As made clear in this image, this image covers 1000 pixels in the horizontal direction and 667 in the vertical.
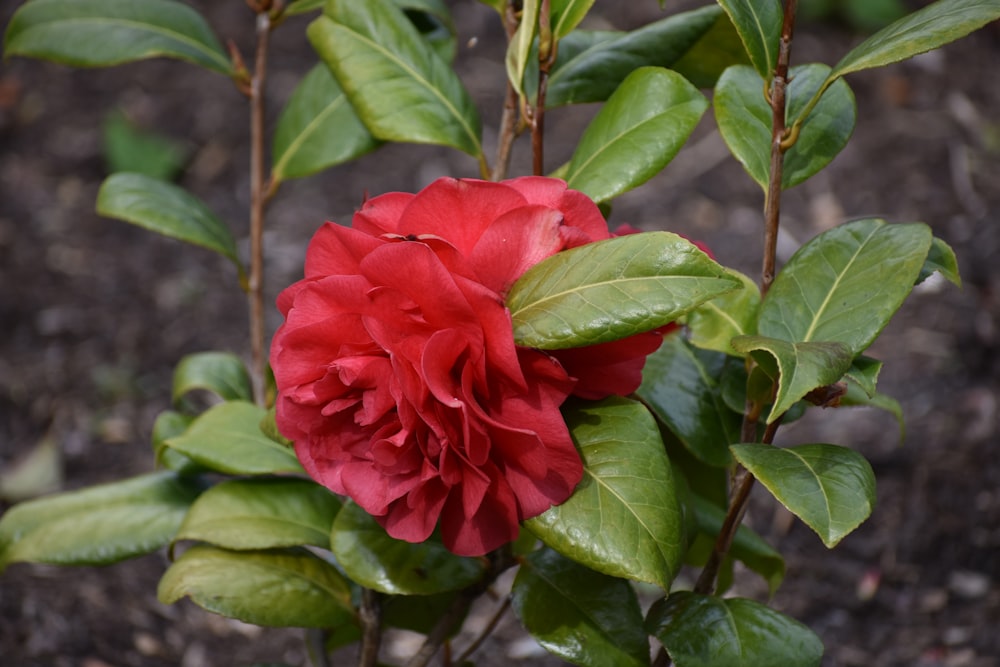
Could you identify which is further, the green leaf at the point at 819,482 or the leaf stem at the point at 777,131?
the leaf stem at the point at 777,131

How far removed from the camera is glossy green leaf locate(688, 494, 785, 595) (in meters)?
1.25

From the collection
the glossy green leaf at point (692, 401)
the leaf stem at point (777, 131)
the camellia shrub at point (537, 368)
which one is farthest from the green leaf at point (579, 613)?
the leaf stem at point (777, 131)

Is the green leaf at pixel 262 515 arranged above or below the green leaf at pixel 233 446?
below

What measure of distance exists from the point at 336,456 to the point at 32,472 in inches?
74.6

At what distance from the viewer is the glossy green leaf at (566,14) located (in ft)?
3.41

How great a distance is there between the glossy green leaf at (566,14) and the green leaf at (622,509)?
401 mm

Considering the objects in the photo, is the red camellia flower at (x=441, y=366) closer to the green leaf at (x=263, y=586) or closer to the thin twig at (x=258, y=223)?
the green leaf at (x=263, y=586)

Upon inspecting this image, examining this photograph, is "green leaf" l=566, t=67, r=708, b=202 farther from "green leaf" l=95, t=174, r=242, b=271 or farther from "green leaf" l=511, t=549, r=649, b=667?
"green leaf" l=95, t=174, r=242, b=271

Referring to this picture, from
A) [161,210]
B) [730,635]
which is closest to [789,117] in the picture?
[730,635]

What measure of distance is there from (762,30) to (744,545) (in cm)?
64

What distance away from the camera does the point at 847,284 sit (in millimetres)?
999

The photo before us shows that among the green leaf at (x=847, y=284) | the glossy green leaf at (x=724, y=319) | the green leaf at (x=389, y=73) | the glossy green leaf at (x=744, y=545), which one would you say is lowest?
the glossy green leaf at (x=744, y=545)

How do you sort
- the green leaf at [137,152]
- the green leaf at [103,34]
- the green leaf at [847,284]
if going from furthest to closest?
the green leaf at [137,152] → the green leaf at [103,34] → the green leaf at [847,284]

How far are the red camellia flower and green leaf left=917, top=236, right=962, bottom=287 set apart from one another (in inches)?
12.0
